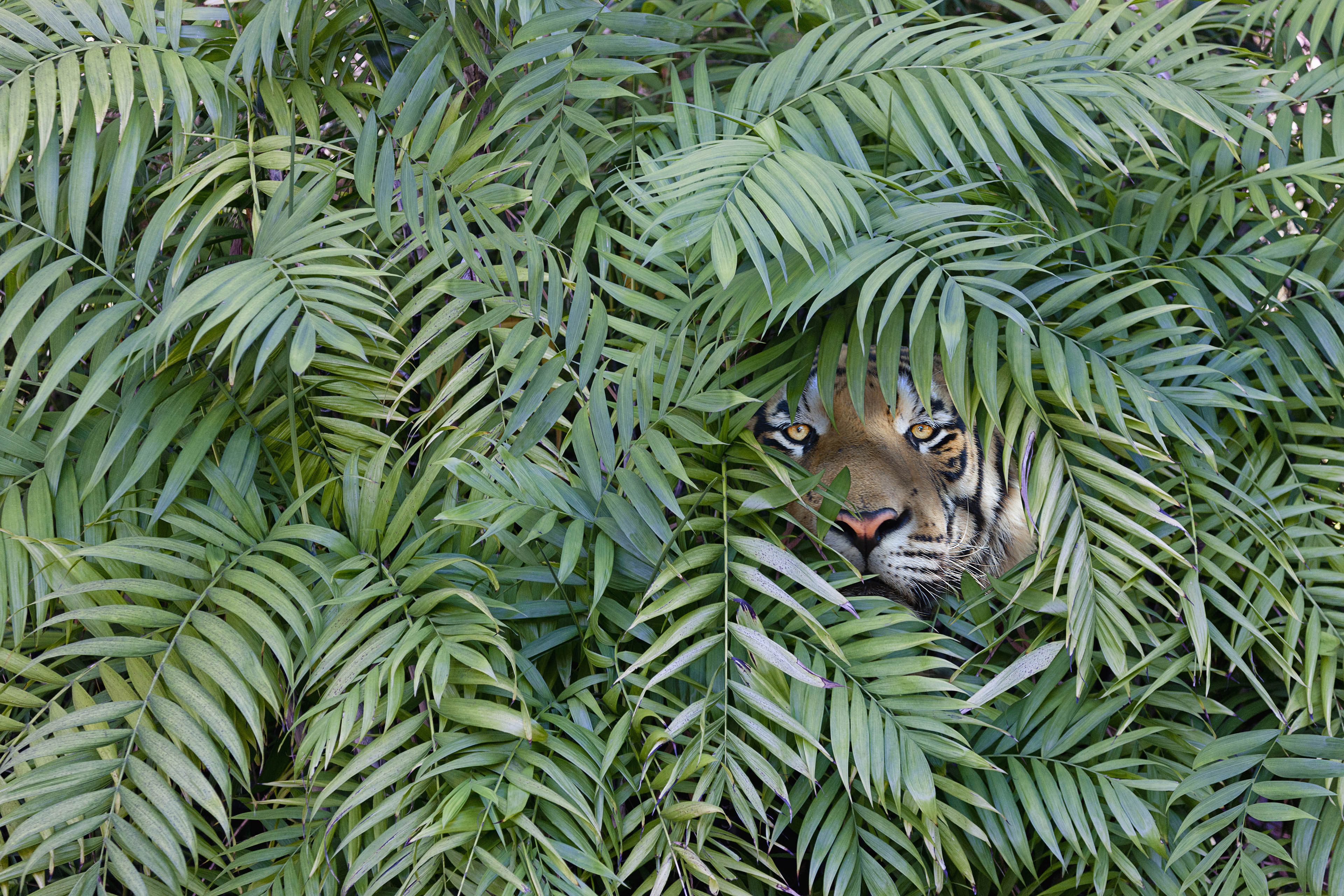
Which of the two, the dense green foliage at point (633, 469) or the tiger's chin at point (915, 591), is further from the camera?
the tiger's chin at point (915, 591)

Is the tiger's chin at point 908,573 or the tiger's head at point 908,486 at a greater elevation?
the tiger's head at point 908,486

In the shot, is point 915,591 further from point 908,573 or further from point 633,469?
point 633,469

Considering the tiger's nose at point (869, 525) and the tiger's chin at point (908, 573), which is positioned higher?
the tiger's nose at point (869, 525)

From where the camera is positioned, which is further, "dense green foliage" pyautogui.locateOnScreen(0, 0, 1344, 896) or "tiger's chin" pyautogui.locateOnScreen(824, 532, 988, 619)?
"tiger's chin" pyautogui.locateOnScreen(824, 532, 988, 619)

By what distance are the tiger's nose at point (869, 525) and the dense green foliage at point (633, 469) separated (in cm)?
5

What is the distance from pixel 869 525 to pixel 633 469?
27 centimetres

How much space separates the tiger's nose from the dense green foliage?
0.05 meters

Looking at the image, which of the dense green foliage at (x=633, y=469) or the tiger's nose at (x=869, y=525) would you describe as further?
the tiger's nose at (x=869, y=525)

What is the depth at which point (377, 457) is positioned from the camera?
3.36 ft

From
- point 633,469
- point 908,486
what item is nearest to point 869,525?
point 908,486

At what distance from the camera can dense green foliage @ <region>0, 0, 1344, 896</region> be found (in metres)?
0.91

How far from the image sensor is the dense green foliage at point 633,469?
91cm

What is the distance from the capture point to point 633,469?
1.03 meters

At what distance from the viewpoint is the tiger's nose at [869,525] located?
1.03 metres
